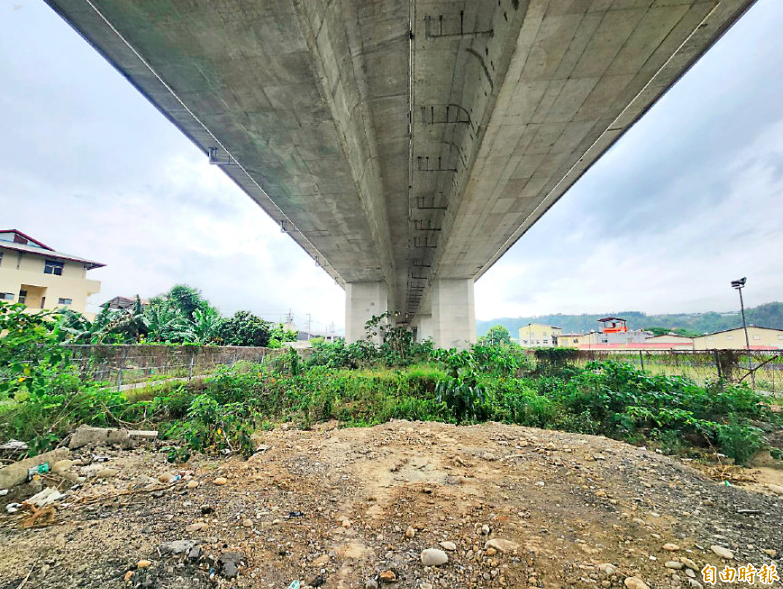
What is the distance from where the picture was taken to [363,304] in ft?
56.4

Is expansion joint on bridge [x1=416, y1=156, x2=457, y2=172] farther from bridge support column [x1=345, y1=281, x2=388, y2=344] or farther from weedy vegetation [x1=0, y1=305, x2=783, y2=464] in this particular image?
bridge support column [x1=345, y1=281, x2=388, y2=344]

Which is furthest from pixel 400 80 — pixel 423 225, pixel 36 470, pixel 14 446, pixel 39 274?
pixel 39 274

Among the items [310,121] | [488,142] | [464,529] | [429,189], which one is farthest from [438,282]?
[464,529]

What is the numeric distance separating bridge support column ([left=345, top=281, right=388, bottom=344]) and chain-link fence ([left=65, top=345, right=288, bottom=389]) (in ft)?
21.0

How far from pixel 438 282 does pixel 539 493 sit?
14897mm

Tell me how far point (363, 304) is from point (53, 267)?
23169mm

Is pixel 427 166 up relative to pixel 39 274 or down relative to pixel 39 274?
up

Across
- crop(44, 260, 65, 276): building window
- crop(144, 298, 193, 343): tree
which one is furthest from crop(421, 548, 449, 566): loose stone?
crop(44, 260, 65, 276): building window

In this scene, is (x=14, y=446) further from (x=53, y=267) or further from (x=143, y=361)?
(x=53, y=267)

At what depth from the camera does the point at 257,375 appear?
743cm

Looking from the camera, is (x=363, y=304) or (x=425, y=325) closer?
(x=363, y=304)

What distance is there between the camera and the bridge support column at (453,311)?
17.3 metres

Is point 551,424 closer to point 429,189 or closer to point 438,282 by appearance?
point 429,189

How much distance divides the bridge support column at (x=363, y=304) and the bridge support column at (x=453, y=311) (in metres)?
2.92
